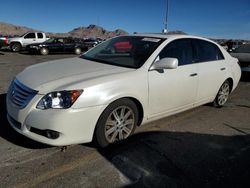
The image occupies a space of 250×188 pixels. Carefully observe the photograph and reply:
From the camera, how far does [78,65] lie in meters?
4.27

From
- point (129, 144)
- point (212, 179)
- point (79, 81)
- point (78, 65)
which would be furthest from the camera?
point (78, 65)

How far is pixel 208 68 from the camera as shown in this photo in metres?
5.16

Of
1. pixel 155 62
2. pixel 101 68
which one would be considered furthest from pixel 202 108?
pixel 101 68

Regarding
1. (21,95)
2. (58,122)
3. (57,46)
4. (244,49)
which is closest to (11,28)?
(57,46)

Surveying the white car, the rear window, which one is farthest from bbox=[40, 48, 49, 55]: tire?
the white car

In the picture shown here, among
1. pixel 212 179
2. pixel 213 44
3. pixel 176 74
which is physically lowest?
pixel 212 179

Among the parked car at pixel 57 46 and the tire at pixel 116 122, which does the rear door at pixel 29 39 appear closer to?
the parked car at pixel 57 46

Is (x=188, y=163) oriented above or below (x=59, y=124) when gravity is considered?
below

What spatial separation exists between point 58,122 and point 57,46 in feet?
67.2

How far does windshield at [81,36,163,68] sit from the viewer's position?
4.26 meters

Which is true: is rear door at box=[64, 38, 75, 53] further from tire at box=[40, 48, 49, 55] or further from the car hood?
the car hood

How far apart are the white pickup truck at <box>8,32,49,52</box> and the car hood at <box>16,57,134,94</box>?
20.6 metres

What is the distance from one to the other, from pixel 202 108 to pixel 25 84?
375 centimetres

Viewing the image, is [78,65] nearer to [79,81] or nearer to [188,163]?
[79,81]
